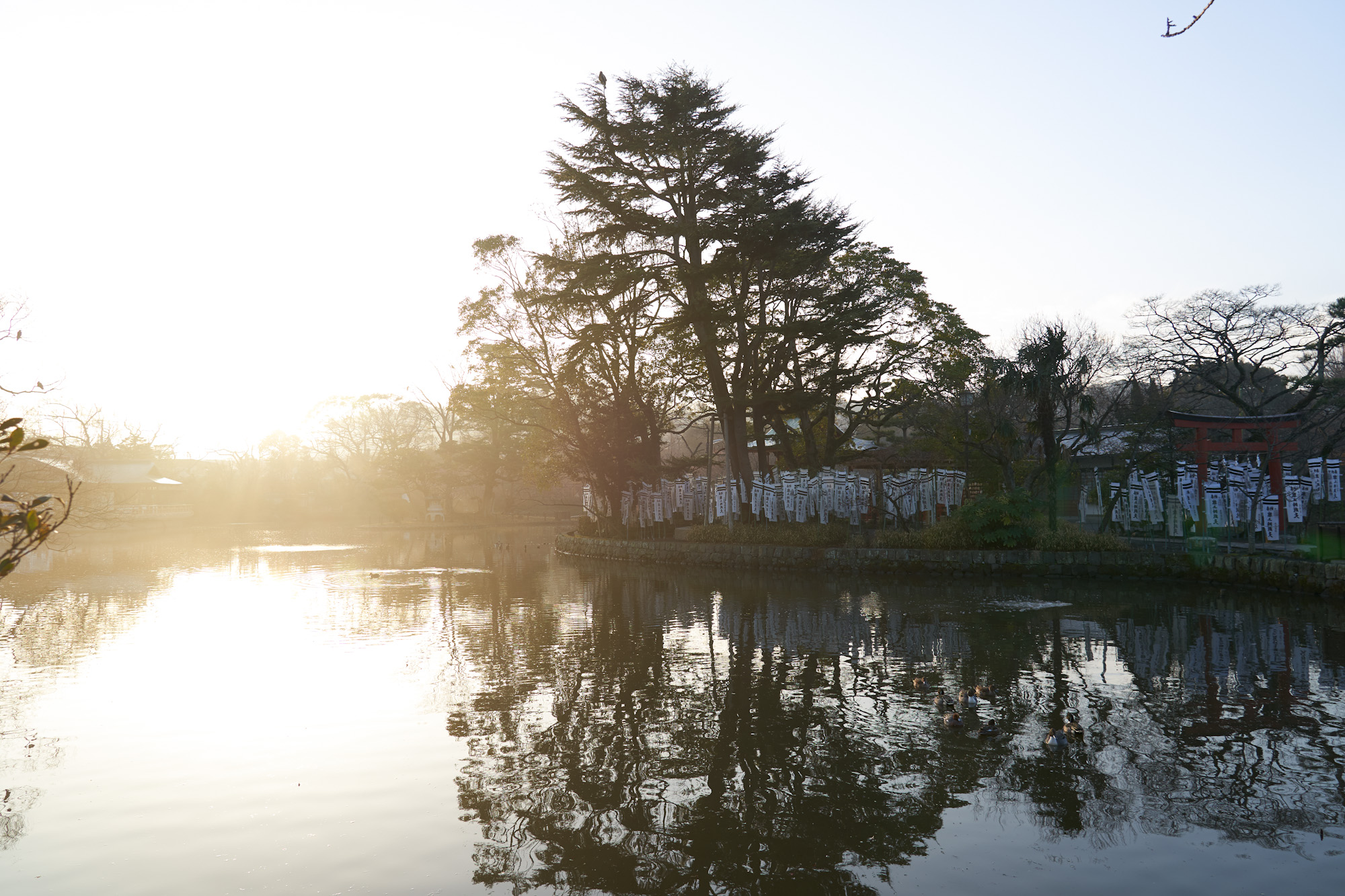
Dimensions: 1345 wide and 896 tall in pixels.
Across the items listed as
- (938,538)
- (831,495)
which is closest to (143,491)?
(831,495)

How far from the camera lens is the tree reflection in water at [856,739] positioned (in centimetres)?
578

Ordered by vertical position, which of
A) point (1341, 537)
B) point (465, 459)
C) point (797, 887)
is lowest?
point (797, 887)

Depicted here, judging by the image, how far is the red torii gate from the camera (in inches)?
696

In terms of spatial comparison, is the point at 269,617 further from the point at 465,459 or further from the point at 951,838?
the point at 465,459

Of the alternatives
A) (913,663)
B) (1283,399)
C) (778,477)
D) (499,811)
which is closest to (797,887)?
(499,811)

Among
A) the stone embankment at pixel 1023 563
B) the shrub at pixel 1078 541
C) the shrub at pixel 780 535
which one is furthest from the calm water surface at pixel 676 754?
the shrub at pixel 780 535

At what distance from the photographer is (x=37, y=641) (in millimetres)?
13352

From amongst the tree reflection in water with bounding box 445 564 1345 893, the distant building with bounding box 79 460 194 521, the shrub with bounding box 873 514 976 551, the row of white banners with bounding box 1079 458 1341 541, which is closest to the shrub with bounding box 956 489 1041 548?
the shrub with bounding box 873 514 976 551

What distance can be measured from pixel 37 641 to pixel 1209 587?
2058 cm

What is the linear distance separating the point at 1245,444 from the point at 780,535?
1103 centimetres

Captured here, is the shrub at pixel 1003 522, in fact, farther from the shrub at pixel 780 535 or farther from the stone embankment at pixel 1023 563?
the shrub at pixel 780 535

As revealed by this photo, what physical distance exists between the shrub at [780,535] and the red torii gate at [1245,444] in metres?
8.21

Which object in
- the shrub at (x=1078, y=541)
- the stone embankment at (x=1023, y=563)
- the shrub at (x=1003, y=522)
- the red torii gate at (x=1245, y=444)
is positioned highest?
the red torii gate at (x=1245, y=444)

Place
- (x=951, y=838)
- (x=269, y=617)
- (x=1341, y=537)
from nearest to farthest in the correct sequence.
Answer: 1. (x=951, y=838)
2. (x=269, y=617)
3. (x=1341, y=537)
